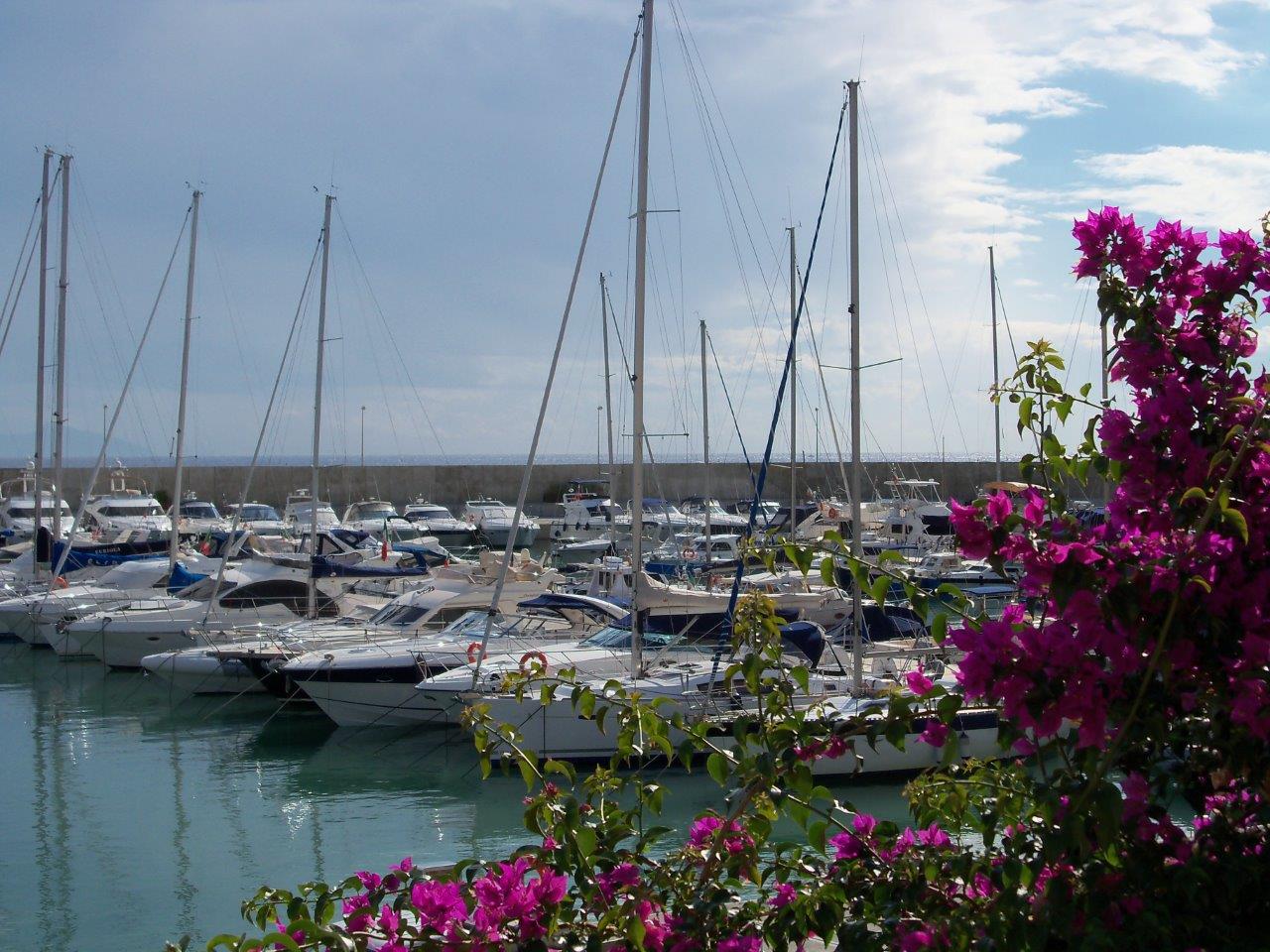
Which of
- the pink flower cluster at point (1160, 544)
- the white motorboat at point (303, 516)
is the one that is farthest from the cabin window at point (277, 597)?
the pink flower cluster at point (1160, 544)

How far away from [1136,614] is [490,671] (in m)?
16.1

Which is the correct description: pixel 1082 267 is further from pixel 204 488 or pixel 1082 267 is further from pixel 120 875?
pixel 204 488

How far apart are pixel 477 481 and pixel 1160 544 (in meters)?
73.9

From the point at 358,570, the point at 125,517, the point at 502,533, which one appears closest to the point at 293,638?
the point at 358,570

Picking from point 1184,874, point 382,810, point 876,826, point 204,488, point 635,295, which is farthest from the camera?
point 204,488

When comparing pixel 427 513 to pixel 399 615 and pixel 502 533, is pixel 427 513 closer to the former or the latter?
pixel 502 533

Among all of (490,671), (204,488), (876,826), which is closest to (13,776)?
(490,671)

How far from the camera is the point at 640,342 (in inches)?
714

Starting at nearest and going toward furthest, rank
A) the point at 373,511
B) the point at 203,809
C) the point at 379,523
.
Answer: the point at 203,809, the point at 379,523, the point at 373,511

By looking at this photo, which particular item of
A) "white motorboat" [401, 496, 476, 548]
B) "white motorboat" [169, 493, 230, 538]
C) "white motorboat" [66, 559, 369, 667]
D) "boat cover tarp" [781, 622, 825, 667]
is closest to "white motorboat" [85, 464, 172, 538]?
"white motorboat" [169, 493, 230, 538]

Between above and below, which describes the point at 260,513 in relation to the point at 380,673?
above

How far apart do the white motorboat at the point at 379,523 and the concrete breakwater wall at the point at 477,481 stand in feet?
42.6

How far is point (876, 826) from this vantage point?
3.90 metres

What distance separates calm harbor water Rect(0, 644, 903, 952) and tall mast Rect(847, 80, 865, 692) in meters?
2.15
